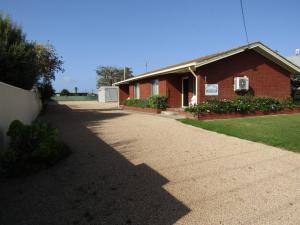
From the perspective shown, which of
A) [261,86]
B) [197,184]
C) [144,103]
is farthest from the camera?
[144,103]

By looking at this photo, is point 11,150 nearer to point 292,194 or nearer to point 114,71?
point 292,194

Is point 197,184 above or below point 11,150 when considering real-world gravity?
below

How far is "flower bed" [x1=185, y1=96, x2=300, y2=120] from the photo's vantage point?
→ 627 inches

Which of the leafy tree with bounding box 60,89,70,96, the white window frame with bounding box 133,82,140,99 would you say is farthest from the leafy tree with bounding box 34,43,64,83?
the leafy tree with bounding box 60,89,70,96

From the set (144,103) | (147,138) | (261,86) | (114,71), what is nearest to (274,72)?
(261,86)

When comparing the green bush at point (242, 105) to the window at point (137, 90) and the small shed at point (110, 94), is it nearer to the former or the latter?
the window at point (137, 90)

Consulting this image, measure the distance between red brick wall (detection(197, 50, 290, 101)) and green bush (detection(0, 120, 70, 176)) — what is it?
38.2 ft

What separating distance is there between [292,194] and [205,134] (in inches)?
247

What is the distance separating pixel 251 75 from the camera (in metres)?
19.1

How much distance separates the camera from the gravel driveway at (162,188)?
4316 mm

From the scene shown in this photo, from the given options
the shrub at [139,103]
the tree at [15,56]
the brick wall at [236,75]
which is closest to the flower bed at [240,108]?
the brick wall at [236,75]

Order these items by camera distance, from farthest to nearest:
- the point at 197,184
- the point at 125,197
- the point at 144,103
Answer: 1. the point at 144,103
2. the point at 197,184
3. the point at 125,197

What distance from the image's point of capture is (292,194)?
5.10 meters

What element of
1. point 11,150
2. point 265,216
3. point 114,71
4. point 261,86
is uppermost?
point 114,71
